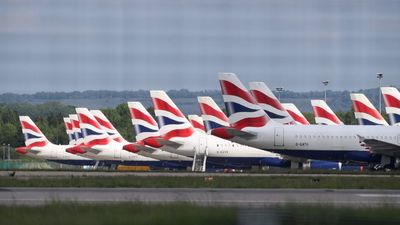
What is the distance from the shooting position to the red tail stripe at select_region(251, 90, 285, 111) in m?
89.7

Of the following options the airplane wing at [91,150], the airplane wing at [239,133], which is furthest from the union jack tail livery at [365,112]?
the airplane wing at [91,150]

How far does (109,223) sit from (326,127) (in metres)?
57.7

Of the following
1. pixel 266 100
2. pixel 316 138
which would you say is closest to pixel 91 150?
pixel 266 100

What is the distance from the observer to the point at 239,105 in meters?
82.6

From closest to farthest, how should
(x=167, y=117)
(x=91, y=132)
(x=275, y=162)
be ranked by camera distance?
(x=275, y=162), (x=167, y=117), (x=91, y=132)

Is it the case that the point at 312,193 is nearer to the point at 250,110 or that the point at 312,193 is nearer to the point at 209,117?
the point at 250,110

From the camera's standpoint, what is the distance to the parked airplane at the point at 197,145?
4122 inches

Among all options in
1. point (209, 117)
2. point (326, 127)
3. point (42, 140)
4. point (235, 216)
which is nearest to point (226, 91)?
point (326, 127)

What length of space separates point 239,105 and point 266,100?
7879 millimetres

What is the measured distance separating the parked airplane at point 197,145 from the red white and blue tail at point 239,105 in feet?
69.6

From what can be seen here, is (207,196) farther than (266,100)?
No

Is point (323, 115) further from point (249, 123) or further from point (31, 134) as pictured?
point (31, 134)

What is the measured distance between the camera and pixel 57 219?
31.8 metres

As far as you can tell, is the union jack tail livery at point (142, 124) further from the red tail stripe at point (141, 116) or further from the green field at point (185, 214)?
the green field at point (185, 214)
